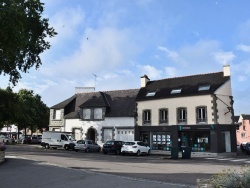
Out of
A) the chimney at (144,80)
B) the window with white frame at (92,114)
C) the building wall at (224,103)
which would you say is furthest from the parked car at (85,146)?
the building wall at (224,103)

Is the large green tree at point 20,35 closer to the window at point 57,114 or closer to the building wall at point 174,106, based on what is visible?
the building wall at point 174,106

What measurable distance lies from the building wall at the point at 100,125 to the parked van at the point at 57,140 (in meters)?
3.35

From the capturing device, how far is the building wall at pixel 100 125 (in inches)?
1512

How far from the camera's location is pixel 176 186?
10.5 m

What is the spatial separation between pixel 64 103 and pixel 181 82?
18.8 metres

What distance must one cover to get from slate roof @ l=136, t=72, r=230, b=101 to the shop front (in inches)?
148

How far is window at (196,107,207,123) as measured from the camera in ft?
107

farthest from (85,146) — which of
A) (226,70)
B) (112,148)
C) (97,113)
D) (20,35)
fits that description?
(20,35)

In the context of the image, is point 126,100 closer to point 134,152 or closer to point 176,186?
point 134,152

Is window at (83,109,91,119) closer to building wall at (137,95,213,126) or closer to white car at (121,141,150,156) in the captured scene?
building wall at (137,95,213,126)

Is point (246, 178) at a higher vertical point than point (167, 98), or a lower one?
lower

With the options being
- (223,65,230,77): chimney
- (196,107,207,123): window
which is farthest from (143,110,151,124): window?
(223,65,230,77): chimney

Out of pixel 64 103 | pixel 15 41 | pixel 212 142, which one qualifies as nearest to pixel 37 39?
pixel 15 41

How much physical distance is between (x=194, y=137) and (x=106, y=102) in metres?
13.5
